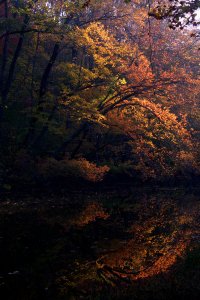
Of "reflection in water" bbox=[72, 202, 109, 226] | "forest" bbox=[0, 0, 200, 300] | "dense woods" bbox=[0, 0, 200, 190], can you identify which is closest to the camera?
"forest" bbox=[0, 0, 200, 300]

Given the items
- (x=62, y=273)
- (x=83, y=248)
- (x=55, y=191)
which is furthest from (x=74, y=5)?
(x=62, y=273)

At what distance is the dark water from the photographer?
666 cm

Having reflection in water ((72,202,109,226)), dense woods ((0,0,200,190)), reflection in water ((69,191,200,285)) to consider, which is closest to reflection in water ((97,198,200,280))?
reflection in water ((69,191,200,285))

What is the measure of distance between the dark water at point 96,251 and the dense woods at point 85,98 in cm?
461

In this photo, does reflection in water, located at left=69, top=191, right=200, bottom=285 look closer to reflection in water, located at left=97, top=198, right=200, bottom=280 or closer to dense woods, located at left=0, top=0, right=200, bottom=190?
reflection in water, located at left=97, top=198, right=200, bottom=280

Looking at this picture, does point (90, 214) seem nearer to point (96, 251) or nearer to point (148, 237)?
point (148, 237)

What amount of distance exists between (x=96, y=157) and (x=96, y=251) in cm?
1547

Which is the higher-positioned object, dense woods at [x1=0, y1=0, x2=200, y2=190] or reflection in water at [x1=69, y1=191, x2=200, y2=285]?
dense woods at [x1=0, y1=0, x2=200, y2=190]

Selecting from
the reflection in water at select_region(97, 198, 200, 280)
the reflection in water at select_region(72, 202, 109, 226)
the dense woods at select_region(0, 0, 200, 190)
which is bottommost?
the reflection in water at select_region(72, 202, 109, 226)

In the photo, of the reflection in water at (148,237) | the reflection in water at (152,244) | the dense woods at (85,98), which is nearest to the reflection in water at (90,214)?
the reflection in water at (148,237)

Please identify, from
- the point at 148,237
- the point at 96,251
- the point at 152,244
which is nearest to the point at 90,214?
the point at 148,237

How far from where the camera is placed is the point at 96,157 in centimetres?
2508

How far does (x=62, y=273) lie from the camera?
783cm

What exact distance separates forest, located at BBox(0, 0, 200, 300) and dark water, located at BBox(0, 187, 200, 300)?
0.04 m
